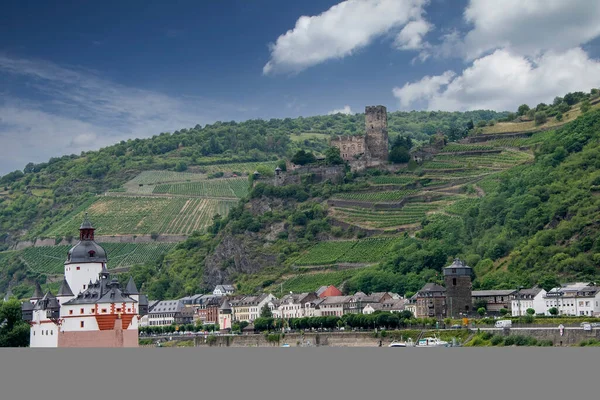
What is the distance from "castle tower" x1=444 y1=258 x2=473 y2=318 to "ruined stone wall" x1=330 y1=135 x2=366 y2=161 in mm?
43861

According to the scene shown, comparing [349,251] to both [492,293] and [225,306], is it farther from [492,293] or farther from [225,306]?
[492,293]

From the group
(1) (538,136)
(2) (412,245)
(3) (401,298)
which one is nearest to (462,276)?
(3) (401,298)

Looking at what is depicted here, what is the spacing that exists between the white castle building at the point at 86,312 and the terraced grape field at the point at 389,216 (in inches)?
1236

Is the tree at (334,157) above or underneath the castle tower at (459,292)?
above

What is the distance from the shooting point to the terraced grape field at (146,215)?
4599 inches

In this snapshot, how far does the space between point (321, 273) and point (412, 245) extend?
26.2ft

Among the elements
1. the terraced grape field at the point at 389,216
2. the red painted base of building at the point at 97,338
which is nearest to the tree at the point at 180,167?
the terraced grape field at the point at 389,216

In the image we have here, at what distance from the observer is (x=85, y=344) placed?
58469 mm

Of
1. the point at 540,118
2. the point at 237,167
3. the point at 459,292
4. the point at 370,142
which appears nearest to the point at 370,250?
the point at 459,292

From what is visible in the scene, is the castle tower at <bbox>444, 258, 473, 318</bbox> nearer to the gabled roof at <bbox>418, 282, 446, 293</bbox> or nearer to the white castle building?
the gabled roof at <bbox>418, 282, 446, 293</bbox>

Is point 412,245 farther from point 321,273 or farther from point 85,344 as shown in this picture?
point 85,344

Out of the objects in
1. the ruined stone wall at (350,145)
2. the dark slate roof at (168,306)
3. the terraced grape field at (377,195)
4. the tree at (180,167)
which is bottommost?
the dark slate roof at (168,306)

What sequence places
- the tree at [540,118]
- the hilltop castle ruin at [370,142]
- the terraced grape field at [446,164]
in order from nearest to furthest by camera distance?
the terraced grape field at [446,164] < the tree at [540,118] < the hilltop castle ruin at [370,142]

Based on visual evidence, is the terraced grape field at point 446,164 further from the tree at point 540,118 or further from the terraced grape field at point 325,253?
the terraced grape field at point 325,253
